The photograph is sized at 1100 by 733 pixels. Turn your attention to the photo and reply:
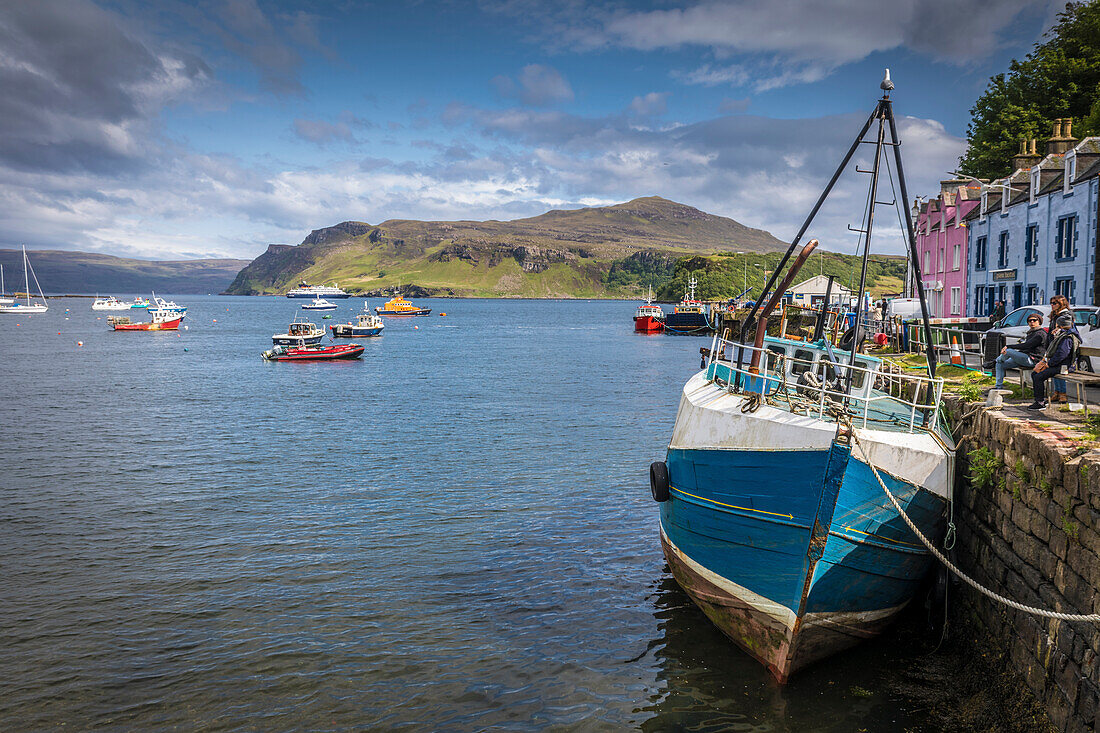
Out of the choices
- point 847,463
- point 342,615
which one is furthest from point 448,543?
point 847,463

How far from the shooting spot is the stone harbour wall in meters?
7.68

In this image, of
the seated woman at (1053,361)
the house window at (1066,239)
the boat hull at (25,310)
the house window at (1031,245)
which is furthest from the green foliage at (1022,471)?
the boat hull at (25,310)

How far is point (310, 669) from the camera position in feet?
38.2

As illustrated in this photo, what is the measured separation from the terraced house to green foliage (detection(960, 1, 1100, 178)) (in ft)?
30.0

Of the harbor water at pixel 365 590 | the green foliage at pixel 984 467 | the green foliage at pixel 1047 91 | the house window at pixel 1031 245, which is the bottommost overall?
the harbor water at pixel 365 590

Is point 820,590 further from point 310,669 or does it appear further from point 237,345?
point 237,345

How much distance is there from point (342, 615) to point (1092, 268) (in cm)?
3183

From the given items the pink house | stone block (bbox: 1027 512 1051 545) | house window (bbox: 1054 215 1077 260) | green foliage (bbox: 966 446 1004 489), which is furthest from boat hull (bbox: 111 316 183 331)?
stone block (bbox: 1027 512 1051 545)

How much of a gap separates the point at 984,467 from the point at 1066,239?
92.2 ft

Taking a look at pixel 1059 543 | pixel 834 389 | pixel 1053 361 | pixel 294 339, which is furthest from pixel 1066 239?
pixel 294 339

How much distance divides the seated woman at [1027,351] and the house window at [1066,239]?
2243 cm

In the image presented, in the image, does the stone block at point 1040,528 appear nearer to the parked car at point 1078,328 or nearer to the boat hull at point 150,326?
the parked car at point 1078,328

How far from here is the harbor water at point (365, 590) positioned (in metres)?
10.6

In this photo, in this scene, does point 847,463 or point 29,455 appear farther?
point 29,455
